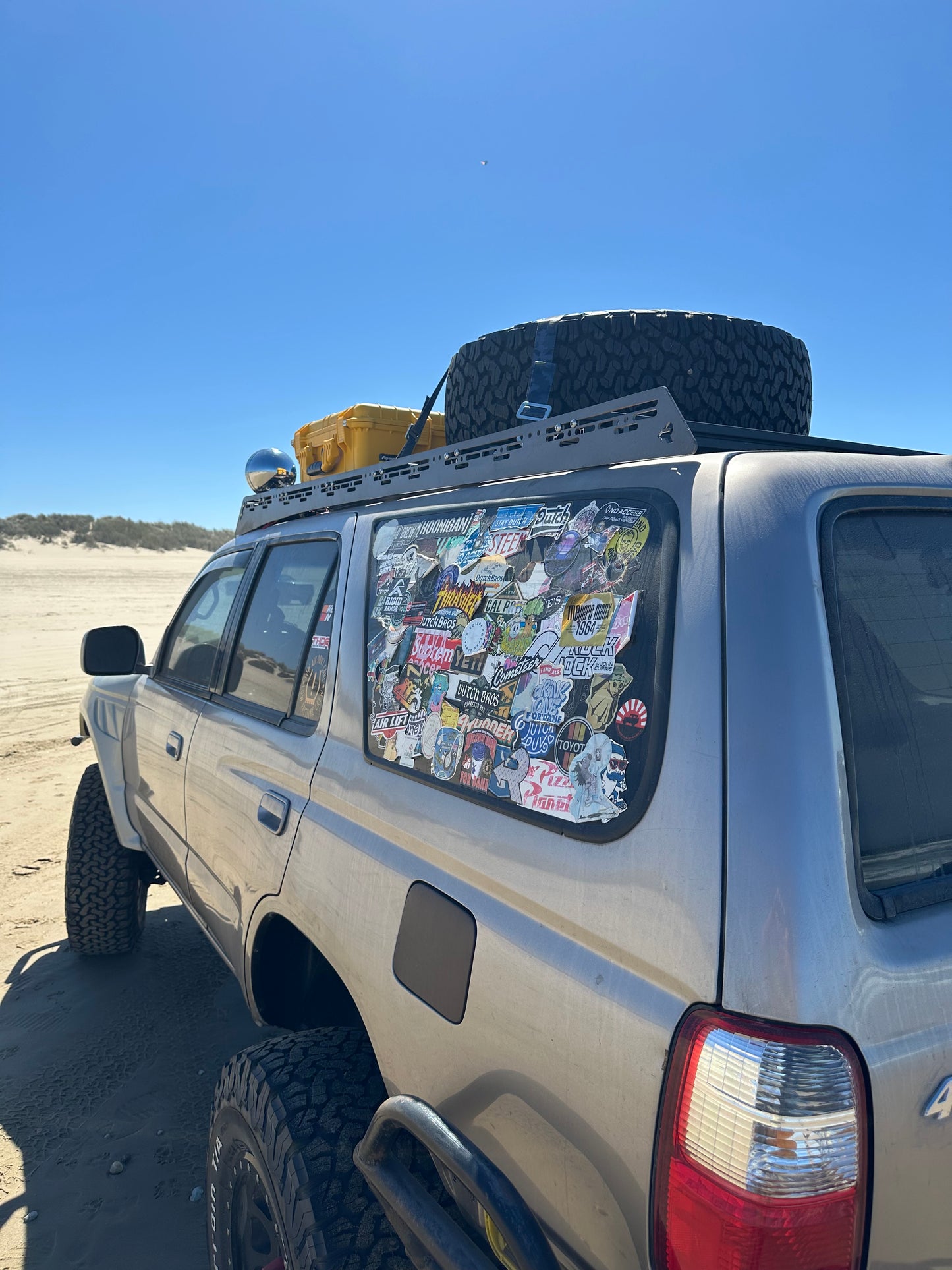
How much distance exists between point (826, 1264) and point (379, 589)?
1398mm

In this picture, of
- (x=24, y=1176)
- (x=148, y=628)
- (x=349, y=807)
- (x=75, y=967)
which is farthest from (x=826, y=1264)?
(x=148, y=628)

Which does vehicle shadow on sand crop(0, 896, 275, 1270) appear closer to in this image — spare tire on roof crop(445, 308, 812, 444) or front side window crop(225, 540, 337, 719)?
front side window crop(225, 540, 337, 719)

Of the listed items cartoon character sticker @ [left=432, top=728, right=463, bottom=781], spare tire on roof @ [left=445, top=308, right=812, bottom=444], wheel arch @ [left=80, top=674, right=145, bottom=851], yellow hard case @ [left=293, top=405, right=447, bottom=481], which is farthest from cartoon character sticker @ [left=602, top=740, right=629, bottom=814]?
wheel arch @ [left=80, top=674, right=145, bottom=851]

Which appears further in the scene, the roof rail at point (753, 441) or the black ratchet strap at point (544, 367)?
the black ratchet strap at point (544, 367)

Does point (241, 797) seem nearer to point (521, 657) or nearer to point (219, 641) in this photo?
point (219, 641)

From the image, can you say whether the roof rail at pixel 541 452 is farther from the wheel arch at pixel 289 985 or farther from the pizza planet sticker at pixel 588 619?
the wheel arch at pixel 289 985

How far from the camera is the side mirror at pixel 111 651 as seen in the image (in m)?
3.30

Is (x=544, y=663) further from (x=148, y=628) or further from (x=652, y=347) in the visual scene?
(x=148, y=628)

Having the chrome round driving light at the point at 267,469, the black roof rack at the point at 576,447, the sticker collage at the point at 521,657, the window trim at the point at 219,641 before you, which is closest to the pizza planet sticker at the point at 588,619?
the sticker collage at the point at 521,657

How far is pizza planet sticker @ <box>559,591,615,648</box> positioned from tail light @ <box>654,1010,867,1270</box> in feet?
1.76

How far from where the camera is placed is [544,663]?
1.33m

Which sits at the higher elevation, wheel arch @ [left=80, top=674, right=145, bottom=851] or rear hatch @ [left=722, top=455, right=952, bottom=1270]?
rear hatch @ [left=722, top=455, right=952, bottom=1270]

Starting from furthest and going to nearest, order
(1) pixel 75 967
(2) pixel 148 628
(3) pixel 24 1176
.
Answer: (2) pixel 148 628 < (1) pixel 75 967 < (3) pixel 24 1176

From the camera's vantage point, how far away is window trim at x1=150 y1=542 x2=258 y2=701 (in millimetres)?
2771
